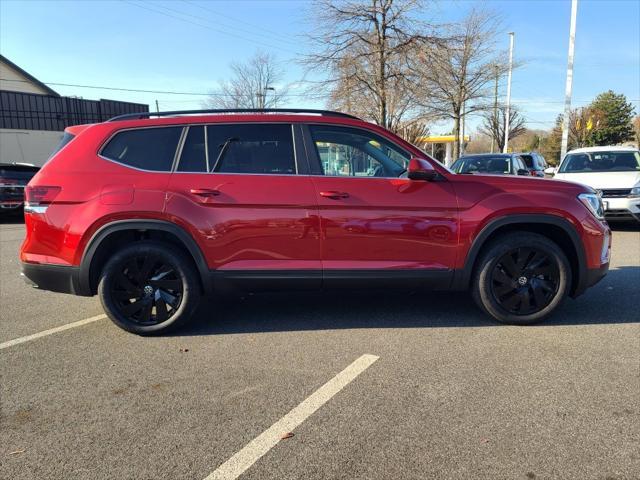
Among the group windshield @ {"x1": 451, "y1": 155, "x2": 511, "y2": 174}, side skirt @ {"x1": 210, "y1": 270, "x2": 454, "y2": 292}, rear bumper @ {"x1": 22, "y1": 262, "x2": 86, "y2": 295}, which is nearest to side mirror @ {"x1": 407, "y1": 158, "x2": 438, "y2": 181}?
side skirt @ {"x1": 210, "y1": 270, "x2": 454, "y2": 292}

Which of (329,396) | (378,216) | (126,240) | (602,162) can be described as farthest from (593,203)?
(602,162)

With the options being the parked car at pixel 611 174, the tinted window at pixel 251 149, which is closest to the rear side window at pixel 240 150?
the tinted window at pixel 251 149

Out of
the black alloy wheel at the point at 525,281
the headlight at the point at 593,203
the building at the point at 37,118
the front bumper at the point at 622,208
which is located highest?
the building at the point at 37,118

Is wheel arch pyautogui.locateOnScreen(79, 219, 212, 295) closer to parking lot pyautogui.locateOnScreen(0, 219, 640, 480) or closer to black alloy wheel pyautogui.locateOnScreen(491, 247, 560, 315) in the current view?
parking lot pyautogui.locateOnScreen(0, 219, 640, 480)

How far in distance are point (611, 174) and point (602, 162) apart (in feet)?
3.84

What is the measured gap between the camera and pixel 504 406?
291 centimetres

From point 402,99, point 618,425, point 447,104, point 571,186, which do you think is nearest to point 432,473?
point 618,425

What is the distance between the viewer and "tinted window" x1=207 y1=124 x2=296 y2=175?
4.11 metres

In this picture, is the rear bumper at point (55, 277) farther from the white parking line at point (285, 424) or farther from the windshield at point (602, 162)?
the windshield at point (602, 162)

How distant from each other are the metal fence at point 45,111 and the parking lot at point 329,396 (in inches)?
1031

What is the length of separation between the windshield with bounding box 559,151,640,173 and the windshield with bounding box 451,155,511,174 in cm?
133

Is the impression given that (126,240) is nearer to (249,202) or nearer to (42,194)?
(42,194)

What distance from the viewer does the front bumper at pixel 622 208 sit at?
9188 millimetres

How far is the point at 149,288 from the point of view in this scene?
Answer: 4.21 metres
